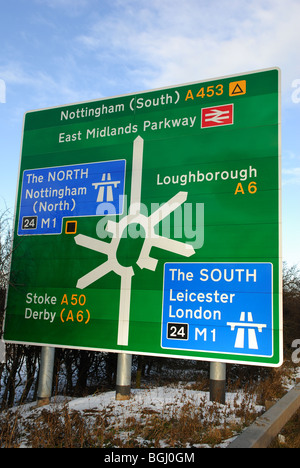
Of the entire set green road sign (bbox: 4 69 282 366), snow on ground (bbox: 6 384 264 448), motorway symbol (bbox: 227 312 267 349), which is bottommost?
snow on ground (bbox: 6 384 264 448)

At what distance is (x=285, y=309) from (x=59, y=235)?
38.2 feet

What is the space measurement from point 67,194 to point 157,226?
2.20 m

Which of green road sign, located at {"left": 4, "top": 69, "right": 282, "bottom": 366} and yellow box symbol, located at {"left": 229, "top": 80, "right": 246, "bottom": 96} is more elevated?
yellow box symbol, located at {"left": 229, "top": 80, "right": 246, "bottom": 96}

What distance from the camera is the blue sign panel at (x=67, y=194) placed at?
324 inches

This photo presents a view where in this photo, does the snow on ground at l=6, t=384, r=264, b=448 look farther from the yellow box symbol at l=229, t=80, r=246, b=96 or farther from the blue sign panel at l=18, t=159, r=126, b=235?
the yellow box symbol at l=229, t=80, r=246, b=96

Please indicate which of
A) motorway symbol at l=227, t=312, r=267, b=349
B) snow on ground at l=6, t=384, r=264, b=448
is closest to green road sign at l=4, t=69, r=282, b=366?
motorway symbol at l=227, t=312, r=267, b=349

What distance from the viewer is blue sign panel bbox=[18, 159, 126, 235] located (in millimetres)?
8227

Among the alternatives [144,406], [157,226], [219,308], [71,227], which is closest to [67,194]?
[71,227]

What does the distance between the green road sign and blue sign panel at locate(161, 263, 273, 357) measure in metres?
0.02

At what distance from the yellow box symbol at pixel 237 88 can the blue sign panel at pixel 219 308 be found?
3.16m

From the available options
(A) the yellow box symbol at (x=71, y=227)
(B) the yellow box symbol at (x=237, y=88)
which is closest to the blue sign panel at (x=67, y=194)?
(A) the yellow box symbol at (x=71, y=227)

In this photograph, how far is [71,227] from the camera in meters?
8.48

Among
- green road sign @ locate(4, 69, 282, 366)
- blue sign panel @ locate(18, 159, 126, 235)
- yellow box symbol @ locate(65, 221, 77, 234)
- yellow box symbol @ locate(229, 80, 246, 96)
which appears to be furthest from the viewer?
yellow box symbol @ locate(65, 221, 77, 234)

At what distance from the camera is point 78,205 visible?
8.48 metres
